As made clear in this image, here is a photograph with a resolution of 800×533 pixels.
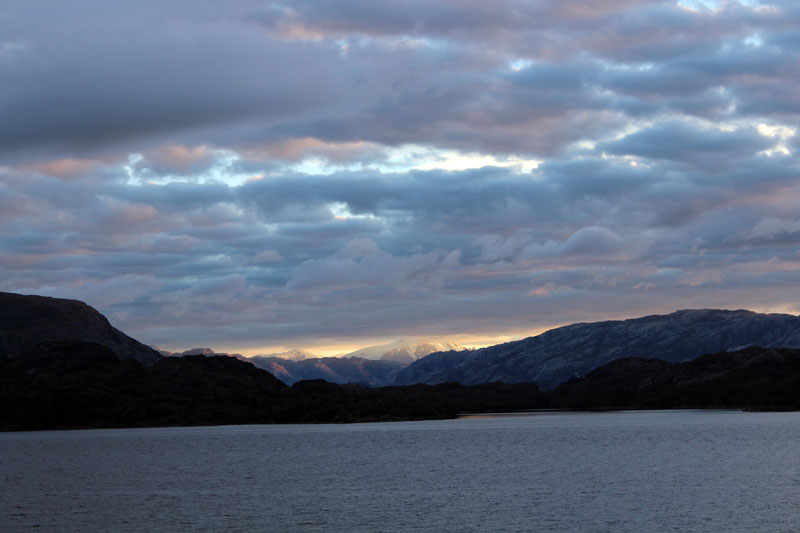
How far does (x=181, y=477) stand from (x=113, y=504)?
133 ft

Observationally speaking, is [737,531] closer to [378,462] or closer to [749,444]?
[378,462]

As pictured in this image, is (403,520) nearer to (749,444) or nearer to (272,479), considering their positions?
(272,479)

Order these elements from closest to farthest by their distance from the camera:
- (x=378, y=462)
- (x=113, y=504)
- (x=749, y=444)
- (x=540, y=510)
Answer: (x=540, y=510)
(x=113, y=504)
(x=378, y=462)
(x=749, y=444)

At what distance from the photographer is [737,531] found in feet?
263

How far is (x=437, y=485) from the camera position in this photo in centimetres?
13038

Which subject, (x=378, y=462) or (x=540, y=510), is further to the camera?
(x=378, y=462)

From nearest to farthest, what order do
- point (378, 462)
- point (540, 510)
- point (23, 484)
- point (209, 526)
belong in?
point (209, 526), point (540, 510), point (23, 484), point (378, 462)

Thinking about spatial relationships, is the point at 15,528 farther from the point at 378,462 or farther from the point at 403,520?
the point at 378,462

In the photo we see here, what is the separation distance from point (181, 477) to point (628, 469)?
260ft

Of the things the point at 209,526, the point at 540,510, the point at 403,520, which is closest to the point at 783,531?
the point at 540,510

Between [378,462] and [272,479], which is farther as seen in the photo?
[378,462]

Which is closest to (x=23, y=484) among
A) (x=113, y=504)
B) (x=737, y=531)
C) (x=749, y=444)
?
(x=113, y=504)

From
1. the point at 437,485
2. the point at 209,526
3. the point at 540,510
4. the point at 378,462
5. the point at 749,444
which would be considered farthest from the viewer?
the point at 749,444

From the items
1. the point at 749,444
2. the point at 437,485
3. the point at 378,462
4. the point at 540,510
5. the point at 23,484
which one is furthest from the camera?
the point at 749,444
